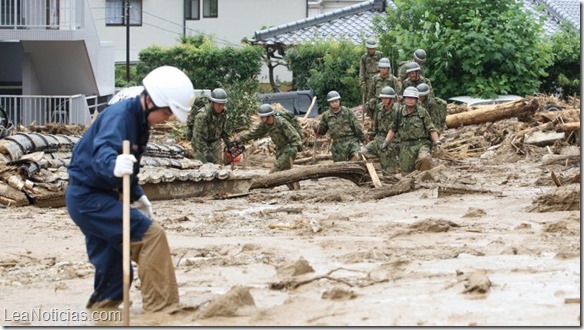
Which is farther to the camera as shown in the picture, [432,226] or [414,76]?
[414,76]

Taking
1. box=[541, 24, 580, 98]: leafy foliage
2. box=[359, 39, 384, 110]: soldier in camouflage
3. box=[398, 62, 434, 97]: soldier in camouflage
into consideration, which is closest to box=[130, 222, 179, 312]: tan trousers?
box=[398, 62, 434, 97]: soldier in camouflage

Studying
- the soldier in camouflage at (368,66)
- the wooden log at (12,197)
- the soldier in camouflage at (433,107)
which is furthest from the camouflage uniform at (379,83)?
the wooden log at (12,197)

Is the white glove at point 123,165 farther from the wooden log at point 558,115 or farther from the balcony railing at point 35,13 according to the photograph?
the balcony railing at point 35,13

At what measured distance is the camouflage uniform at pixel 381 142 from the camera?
19.0 meters

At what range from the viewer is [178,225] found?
1423 centimetres

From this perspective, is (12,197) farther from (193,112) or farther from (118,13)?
(118,13)

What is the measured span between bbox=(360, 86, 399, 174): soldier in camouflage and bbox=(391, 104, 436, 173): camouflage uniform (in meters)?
0.25

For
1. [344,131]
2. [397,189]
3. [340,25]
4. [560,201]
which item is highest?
[340,25]

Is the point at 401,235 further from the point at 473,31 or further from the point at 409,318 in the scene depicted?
the point at 473,31

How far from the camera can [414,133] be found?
1848 centimetres

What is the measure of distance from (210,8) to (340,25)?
10.9 metres

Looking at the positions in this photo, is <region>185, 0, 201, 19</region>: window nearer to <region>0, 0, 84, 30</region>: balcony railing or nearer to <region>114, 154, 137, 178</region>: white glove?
<region>0, 0, 84, 30</region>: balcony railing

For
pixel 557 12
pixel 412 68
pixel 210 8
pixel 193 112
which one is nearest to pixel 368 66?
pixel 412 68

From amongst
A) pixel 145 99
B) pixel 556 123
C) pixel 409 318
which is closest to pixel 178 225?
pixel 145 99
